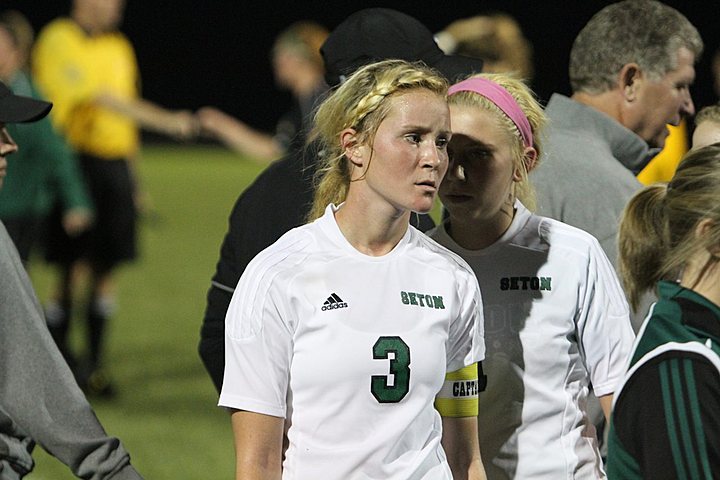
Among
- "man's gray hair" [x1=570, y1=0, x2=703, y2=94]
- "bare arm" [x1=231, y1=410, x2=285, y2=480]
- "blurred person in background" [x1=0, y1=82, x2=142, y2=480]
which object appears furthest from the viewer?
"man's gray hair" [x1=570, y1=0, x2=703, y2=94]

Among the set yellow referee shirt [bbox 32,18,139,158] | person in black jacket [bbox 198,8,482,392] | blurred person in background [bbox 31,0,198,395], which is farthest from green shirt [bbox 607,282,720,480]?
yellow referee shirt [bbox 32,18,139,158]

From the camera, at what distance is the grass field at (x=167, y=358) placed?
6820 millimetres

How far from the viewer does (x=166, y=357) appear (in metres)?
9.38

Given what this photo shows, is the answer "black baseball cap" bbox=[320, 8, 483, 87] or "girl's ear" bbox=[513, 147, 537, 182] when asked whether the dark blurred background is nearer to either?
"black baseball cap" bbox=[320, 8, 483, 87]

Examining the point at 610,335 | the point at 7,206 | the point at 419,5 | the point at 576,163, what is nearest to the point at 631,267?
the point at 610,335

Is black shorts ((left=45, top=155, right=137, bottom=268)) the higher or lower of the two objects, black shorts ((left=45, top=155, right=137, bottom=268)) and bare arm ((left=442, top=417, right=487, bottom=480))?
the lower

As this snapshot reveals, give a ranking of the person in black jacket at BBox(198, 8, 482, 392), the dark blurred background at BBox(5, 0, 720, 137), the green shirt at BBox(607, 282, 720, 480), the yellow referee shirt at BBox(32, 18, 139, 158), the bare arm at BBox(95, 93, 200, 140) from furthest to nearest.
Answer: the dark blurred background at BBox(5, 0, 720, 137) → the yellow referee shirt at BBox(32, 18, 139, 158) → the bare arm at BBox(95, 93, 200, 140) → the person in black jacket at BBox(198, 8, 482, 392) → the green shirt at BBox(607, 282, 720, 480)

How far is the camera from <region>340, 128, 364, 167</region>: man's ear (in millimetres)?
2846

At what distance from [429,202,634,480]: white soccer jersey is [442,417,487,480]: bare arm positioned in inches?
7.6

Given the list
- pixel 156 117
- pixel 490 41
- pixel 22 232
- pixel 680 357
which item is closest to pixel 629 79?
pixel 680 357

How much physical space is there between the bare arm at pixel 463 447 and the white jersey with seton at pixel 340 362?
0.37ft

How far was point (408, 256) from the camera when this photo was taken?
2861mm

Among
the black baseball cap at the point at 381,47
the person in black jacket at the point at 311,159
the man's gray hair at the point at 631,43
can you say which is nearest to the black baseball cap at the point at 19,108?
the person in black jacket at the point at 311,159

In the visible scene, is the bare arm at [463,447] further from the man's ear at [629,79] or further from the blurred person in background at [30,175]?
the blurred person in background at [30,175]
